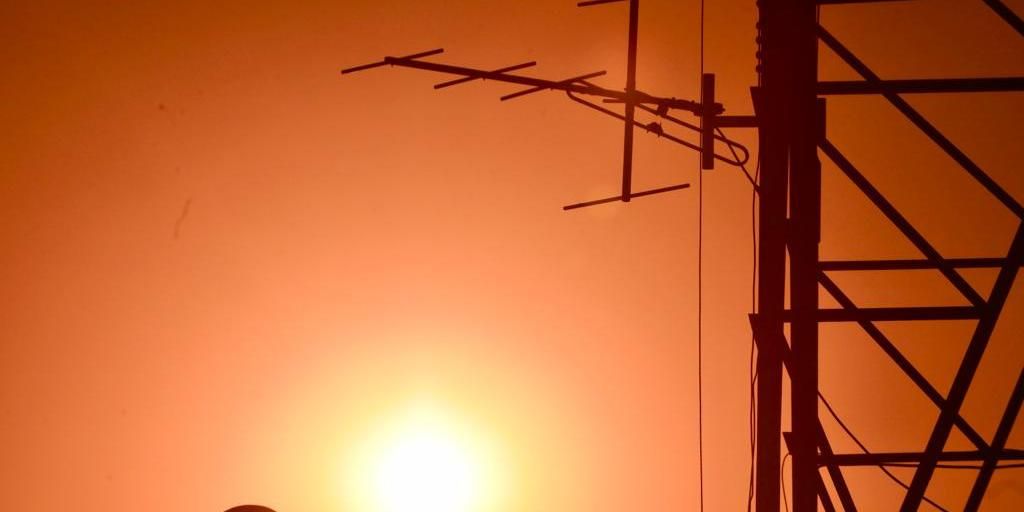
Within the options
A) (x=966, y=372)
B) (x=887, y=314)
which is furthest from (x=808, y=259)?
(x=966, y=372)

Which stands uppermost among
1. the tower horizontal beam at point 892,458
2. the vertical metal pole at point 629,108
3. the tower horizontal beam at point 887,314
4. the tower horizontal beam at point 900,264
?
the vertical metal pole at point 629,108

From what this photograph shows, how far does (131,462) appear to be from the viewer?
134 inches

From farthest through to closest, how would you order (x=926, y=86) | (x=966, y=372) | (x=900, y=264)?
1. (x=900, y=264)
2. (x=926, y=86)
3. (x=966, y=372)

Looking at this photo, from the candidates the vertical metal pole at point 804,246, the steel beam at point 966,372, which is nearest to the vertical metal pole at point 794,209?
the vertical metal pole at point 804,246

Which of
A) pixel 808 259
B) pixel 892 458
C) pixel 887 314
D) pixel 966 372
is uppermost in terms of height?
pixel 808 259

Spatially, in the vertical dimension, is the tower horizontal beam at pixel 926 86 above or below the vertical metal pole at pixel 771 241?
above

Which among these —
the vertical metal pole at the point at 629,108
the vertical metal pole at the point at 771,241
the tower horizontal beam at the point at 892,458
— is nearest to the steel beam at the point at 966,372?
the tower horizontal beam at the point at 892,458

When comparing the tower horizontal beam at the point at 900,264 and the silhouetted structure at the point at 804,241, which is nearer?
the silhouetted structure at the point at 804,241

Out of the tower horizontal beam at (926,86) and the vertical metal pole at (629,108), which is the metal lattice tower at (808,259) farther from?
the vertical metal pole at (629,108)

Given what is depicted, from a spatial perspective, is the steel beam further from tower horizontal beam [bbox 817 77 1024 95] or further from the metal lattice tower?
tower horizontal beam [bbox 817 77 1024 95]

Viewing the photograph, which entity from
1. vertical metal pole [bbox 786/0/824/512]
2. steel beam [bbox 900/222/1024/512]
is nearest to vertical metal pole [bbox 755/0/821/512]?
vertical metal pole [bbox 786/0/824/512]

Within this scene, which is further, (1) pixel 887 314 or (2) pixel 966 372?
(1) pixel 887 314

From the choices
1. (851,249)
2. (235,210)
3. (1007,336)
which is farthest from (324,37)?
(1007,336)

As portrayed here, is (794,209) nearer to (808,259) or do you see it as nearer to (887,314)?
(808,259)
